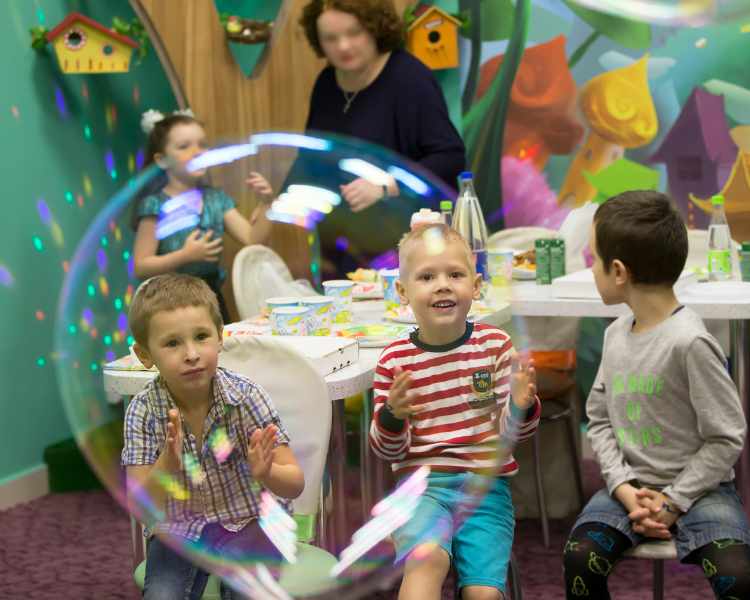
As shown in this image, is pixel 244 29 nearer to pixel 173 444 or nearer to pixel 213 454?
pixel 213 454

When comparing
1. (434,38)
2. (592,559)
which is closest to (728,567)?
(592,559)

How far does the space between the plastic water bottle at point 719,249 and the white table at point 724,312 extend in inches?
8.8

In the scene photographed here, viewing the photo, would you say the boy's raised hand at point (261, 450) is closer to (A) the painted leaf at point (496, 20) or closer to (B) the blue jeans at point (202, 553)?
(B) the blue jeans at point (202, 553)

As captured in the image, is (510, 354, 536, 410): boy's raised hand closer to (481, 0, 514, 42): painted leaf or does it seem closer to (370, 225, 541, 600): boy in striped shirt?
(370, 225, 541, 600): boy in striped shirt

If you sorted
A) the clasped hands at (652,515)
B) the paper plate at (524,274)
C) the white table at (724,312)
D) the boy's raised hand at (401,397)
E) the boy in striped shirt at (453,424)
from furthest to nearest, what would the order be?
1. the paper plate at (524,274)
2. the white table at (724,312)
3. the clasped hands at (652,515)
4. the boy in striped shirt at (453,424)
5. the boy's raised hand at (401,397)

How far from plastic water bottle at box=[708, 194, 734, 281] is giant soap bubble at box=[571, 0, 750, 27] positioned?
1019 millimetres

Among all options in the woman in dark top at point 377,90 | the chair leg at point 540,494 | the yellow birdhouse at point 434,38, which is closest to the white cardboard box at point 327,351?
the woman in dark top at point 377,90

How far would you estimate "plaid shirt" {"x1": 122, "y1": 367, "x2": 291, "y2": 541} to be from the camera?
164 cm

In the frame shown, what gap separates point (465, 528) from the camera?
5.96 feet

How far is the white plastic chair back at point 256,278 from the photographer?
241 centimetres

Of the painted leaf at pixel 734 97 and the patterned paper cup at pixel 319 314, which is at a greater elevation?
the painted leaf at pixel 734 97

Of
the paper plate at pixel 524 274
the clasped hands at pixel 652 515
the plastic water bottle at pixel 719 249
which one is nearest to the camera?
the clasped hands at pixel 652 515

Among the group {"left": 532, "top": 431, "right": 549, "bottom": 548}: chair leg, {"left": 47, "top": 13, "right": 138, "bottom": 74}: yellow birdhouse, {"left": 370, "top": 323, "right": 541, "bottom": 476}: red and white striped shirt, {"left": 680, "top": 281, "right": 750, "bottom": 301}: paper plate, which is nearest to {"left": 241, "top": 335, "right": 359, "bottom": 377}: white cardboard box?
{"left": 370, "top": 323, "right": 541, "bottom": 476}: red and white striped shirt

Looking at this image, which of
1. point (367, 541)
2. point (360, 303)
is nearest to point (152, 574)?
point (367, 541)
